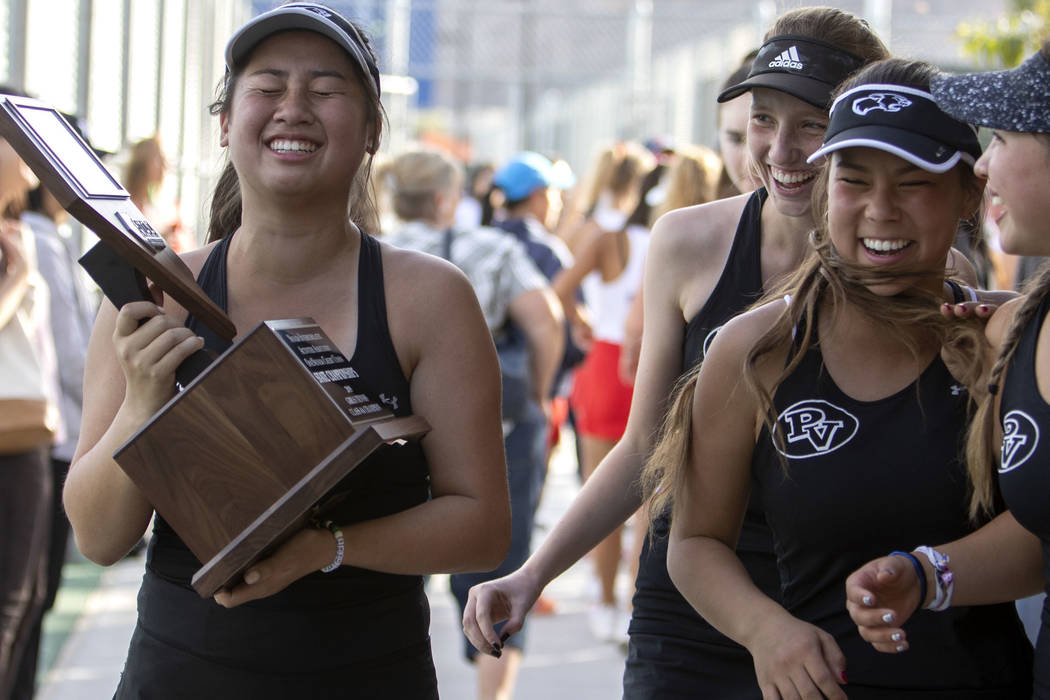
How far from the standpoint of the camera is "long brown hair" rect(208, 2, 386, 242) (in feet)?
8.09

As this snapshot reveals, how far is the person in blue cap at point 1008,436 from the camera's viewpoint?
Result: 6.26 feet

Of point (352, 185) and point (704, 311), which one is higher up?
point (352, 185)

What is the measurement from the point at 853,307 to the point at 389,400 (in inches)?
30.3

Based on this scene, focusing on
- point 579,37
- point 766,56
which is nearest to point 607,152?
point 766,56

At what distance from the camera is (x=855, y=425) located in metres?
2.11

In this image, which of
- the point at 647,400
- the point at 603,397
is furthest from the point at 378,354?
the point at 603,397

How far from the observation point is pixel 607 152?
26.9 ft

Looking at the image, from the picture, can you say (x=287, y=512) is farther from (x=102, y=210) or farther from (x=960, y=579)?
(x=960, y=579)

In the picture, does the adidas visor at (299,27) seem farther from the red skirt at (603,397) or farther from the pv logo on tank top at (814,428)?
the red skirt at (603,397)

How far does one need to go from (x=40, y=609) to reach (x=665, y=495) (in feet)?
9.75

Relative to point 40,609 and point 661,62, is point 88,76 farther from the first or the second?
point 661,62

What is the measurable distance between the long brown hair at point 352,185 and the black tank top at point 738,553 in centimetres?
71

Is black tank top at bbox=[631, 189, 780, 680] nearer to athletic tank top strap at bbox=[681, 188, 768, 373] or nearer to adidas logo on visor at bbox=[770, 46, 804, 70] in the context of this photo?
athletic tank top strap at bbox=[681, 188, 768, 373]

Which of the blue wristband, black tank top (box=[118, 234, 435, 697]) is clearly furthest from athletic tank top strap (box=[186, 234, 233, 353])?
the blue wristband
